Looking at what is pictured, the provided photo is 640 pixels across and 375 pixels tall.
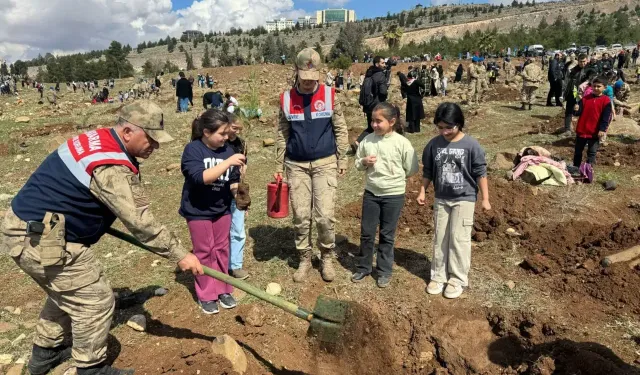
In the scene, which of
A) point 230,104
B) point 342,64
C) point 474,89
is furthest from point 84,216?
point 342,64

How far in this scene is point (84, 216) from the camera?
2.57 metres

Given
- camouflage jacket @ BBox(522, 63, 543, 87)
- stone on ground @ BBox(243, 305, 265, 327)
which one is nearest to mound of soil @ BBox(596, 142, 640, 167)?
camouflage jacket @ BBox(522, 63, 543, 87)

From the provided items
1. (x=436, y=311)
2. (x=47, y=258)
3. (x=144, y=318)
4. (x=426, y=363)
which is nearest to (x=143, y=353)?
(x=144, y=318)

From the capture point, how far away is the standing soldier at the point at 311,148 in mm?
3760

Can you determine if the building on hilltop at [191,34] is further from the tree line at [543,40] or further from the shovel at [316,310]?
the shovel at [316,310]

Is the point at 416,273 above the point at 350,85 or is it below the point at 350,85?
below

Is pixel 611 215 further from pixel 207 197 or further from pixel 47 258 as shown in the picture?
pixel 47 258

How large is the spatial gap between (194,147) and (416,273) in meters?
2.58

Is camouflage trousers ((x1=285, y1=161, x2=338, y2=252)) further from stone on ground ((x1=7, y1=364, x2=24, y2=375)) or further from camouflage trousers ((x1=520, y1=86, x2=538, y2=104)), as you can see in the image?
camouflage trousers ((x1=520, y1=86, x2=538, y2=104))

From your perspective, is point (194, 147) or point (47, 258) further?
point (194, 147)

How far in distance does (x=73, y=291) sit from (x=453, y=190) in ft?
9.79

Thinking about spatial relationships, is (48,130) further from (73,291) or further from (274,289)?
(73,291)

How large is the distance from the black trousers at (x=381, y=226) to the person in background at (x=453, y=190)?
0.31 metres

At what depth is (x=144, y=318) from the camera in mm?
3609
